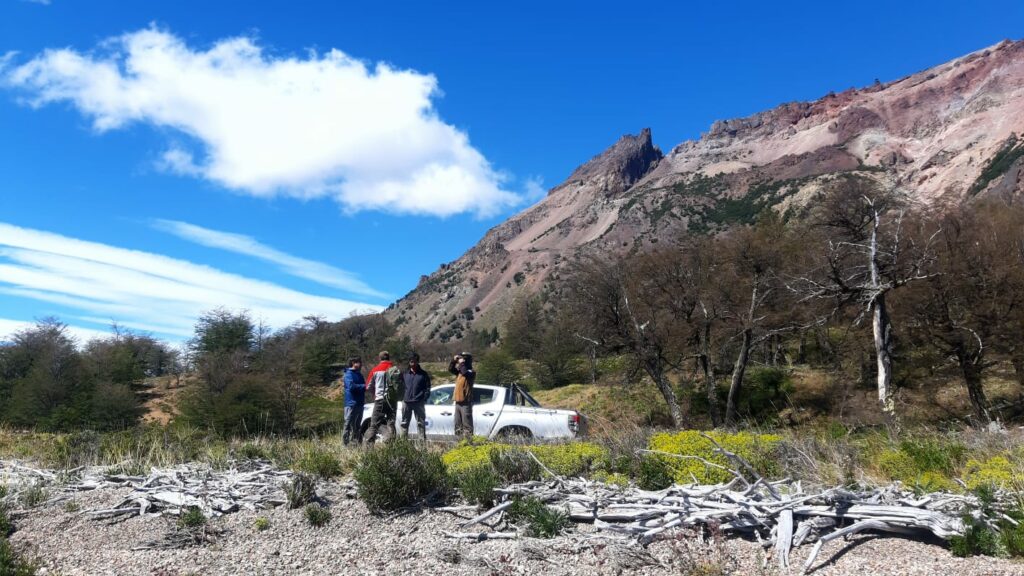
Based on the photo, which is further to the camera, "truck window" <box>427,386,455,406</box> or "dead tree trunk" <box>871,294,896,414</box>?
"dead tree trunk" <box>871,294,896,414</box>

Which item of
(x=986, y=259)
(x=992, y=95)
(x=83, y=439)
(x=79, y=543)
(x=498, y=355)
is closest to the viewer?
(x=79, y=543)

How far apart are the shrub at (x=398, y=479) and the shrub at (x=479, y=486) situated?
1.14ft

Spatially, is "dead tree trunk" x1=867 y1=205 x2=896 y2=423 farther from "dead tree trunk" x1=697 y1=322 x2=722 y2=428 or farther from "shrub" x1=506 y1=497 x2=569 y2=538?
"shrub" x1=506 y1=497 x2=569 y2=538

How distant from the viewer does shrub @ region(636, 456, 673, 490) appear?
549 cm

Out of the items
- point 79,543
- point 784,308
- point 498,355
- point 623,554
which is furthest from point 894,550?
point 498,355

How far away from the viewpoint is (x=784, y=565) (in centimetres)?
375

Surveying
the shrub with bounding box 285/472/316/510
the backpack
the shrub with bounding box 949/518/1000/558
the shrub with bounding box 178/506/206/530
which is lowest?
the shrub with bounding box 178/506/206/530

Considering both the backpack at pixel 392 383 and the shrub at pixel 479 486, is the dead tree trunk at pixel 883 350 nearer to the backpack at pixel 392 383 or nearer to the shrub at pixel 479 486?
the backpack at pixel 392 383

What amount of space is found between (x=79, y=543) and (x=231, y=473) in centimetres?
203

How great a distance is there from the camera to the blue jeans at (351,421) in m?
10.2

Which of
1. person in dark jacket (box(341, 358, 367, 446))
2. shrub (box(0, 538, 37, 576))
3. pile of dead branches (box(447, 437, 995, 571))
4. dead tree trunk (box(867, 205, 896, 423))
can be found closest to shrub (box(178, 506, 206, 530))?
shrub (box(0, 538, 37, 576))

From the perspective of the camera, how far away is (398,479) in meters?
5.77

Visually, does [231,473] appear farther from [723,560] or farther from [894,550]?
[894,550]

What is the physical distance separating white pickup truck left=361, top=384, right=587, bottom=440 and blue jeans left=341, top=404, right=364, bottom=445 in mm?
863
